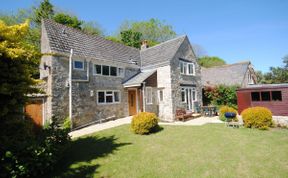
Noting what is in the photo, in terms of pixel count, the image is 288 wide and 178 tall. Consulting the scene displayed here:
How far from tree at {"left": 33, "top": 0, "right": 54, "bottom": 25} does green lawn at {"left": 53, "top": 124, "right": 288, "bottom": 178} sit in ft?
86.1

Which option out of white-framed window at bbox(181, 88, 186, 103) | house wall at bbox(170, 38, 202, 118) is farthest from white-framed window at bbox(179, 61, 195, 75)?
white-framed window at bbox(181, 88, 186, 103)

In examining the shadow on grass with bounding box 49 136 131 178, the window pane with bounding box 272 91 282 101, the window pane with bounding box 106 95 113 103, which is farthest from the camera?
the window pane with bounding box 272 91 282 101

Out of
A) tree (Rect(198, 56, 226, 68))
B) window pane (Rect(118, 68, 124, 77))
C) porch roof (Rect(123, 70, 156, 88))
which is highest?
tree (Rect(198, 56, 226, 68))

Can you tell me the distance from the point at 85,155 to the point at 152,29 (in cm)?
3825

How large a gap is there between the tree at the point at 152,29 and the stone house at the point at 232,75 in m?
15.0

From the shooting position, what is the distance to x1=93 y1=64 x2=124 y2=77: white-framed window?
659 inches

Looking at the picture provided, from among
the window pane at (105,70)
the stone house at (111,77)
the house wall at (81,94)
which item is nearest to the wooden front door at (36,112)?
the stone house at (111,77)

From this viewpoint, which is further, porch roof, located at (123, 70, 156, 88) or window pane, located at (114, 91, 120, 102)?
window pane, located at (114, 91, 120, 102)

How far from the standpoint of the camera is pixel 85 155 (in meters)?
8.14

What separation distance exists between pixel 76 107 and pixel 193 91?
1401cm

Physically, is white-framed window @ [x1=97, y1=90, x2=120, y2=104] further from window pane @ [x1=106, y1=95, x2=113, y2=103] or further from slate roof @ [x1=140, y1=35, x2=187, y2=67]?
slate roof @ [x1=140, y1=35, x2=187, y2=67]

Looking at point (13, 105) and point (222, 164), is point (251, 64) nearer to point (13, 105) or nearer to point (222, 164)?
point (222, 164)

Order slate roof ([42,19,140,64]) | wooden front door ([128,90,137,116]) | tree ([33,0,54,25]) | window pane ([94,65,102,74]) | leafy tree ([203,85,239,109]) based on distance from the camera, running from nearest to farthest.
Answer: slate roof ([42,19,140,64]), window pane ([94,65,102,74]), wooden front door ([128,90,137,116]), leafy tree ([203,85,239,109]), tree ([33,0,54,25])

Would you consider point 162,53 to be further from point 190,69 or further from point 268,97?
point 268,97
